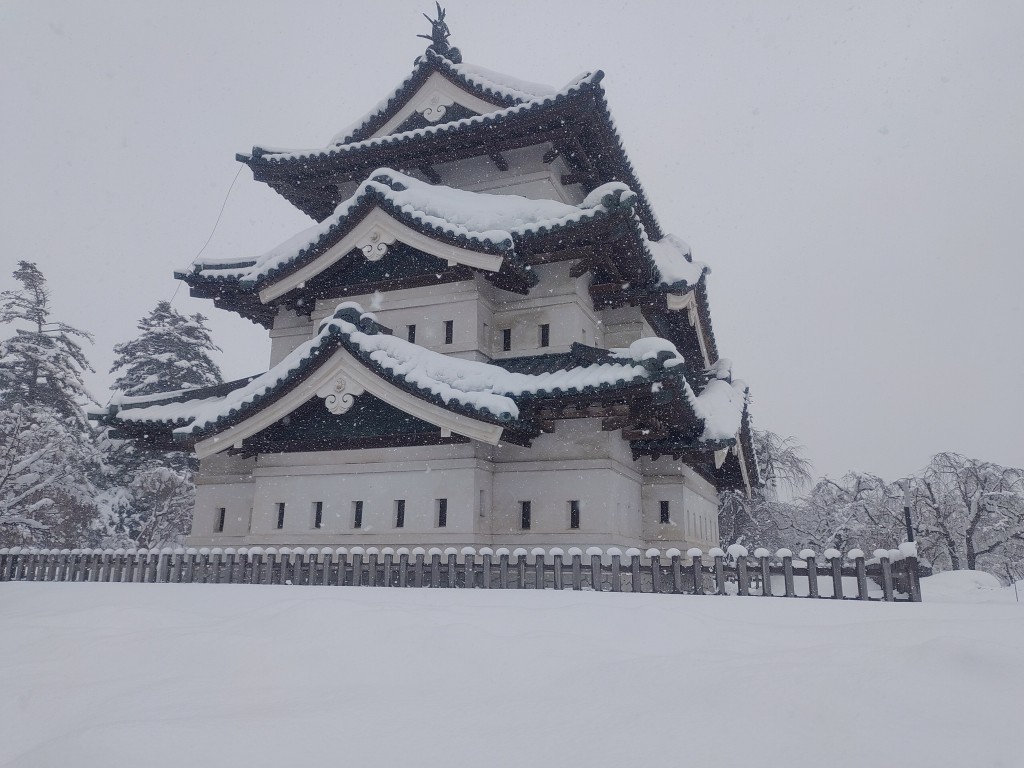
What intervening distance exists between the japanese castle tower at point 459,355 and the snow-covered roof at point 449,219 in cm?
5

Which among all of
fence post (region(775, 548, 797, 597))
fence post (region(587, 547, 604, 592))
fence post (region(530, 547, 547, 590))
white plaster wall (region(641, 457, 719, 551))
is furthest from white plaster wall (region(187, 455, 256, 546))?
fence post (region(775, 548, 797, 597))

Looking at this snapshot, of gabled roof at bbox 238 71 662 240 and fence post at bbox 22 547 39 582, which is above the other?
gabled roof at bbox 238 71 662 240

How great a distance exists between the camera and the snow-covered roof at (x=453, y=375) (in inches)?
447

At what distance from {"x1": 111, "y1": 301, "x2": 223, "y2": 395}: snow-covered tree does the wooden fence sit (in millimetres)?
19217

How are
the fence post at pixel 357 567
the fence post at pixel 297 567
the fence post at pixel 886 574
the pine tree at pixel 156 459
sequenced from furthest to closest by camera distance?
the pine tree at pixel 156 459 < the fence post at pixel 297 567 < the fence post at pixel 357 567 < the fence post at pixel 886 574

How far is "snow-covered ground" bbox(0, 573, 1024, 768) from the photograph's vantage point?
345 centimetres

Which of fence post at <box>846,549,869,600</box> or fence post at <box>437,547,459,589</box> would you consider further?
fence post at <box>437,547,459,589</box>

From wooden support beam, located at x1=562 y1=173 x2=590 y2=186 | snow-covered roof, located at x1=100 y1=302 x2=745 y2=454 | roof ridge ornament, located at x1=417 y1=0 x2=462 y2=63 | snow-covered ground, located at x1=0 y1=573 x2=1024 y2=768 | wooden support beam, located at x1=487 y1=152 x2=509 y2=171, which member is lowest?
snow-covered ground, located at x1=0 y1=573 x2=1024 y2=768

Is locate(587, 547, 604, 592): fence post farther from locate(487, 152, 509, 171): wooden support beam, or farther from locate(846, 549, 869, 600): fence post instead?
locate(487, 152, 509, 171): wooden support beam

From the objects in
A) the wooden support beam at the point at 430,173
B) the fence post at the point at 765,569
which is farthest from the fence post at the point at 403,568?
the wooden support beam at the point at 430,173

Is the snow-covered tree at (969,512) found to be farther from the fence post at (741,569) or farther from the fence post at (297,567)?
the fence post at (297,567)

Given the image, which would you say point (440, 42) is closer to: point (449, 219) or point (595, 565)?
point (449, 219)

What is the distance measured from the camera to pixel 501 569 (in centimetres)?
965

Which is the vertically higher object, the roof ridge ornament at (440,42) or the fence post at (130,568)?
the roof ridge ornament at (440,42)
